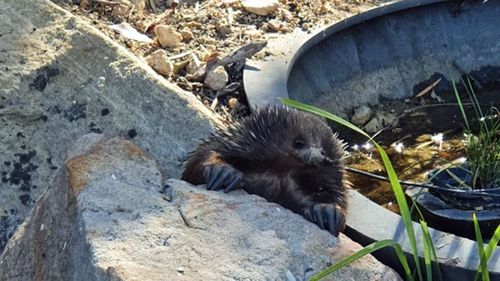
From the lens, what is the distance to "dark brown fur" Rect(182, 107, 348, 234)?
381 centimetres

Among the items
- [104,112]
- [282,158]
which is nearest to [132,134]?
[104,112]

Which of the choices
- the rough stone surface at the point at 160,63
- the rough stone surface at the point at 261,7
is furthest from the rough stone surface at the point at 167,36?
the rough stone surface at the point at 261,7

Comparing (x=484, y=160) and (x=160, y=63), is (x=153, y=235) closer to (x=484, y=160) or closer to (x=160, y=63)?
(x=484, y=160)

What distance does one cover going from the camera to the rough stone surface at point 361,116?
537 cm

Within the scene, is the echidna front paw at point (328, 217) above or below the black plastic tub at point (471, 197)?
above

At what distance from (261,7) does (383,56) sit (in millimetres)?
696

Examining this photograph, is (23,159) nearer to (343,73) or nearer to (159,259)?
(159,259)

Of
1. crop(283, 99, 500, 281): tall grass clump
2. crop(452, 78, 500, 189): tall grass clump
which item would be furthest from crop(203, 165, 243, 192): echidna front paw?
crop(452, 78, 500, 189): tall grass clump

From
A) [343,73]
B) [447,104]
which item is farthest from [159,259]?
[447,104]

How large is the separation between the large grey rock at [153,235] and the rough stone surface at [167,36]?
1644mm

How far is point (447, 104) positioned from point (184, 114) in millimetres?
1887

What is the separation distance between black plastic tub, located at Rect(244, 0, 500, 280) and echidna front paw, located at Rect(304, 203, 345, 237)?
0.94 metres

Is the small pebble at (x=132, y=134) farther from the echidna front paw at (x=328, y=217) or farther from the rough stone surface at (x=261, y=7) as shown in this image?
the rough stone surface at (x=261, y=7)

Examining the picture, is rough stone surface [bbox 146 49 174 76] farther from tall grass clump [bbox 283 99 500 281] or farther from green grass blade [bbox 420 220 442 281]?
green grass blade [bbox 420 220 442 281]
